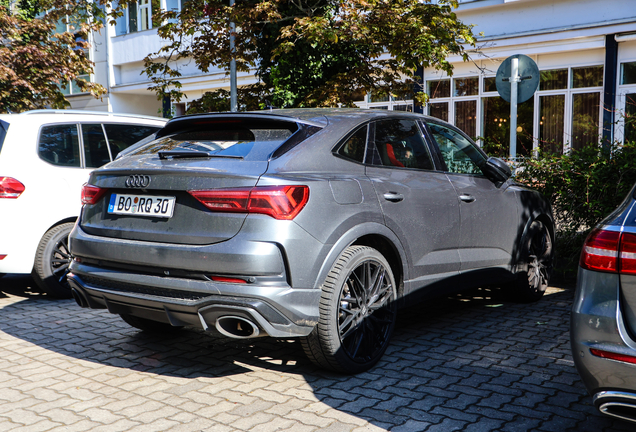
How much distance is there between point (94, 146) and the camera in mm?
6719

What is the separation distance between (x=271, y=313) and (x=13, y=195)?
11.5 ft

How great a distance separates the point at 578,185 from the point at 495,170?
5.93 ft

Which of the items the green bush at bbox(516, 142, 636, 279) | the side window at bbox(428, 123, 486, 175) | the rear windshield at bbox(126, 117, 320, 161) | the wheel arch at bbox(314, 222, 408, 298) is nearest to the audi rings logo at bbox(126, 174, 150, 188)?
the rear windshield at bbox(126, 117, 320, 161)

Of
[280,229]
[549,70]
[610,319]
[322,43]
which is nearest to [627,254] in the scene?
[610,319]

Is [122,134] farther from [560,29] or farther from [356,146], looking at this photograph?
[560,29]

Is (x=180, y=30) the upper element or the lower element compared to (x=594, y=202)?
upper

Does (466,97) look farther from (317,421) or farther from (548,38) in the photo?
(317,421)

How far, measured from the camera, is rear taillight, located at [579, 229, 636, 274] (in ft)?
8.83

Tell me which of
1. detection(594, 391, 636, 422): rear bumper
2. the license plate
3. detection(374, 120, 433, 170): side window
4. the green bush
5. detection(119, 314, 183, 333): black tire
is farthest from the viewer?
the green bush

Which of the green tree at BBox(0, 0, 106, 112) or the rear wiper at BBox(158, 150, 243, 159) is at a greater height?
the green tree at BBox(0, 0, 106, 112)

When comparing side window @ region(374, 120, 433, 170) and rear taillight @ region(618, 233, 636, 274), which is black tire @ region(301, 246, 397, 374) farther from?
rear taillight @ region(618, 233, 636, 274)

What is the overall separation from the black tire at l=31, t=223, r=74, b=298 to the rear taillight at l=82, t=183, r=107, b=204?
2.00m

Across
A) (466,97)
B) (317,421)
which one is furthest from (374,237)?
(466,97)

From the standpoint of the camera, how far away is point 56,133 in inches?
252
